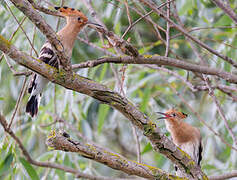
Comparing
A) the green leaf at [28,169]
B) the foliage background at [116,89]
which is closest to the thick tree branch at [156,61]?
the foliage background at [116,89]

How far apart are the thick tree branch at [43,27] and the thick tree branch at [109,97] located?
61mm

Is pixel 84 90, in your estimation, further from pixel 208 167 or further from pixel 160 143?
pixel 208 167

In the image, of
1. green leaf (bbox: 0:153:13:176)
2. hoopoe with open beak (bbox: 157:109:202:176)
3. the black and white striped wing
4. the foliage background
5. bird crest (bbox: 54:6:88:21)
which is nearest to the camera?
bird crest (bbox: 54:6:88:21)

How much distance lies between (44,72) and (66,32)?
0.80 metres

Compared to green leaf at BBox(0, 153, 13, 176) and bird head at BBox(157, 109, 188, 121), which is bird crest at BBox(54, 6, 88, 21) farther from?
bird head at BBox(157, 109, 188, 121)

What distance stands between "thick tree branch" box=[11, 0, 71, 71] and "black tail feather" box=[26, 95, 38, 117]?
100 cm

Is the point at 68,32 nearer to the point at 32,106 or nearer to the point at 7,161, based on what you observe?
the point at 32,106

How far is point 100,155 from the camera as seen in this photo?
5.90ft

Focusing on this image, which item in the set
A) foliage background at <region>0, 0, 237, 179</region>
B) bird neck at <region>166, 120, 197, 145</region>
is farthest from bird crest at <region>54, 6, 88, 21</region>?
bird neck at <region>166, 120, 197, 145</region>

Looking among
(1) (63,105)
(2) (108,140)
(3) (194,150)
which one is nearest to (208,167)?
(3) (194,150)

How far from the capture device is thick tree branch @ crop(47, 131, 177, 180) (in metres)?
1.66

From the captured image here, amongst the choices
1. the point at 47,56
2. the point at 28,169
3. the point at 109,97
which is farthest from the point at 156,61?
the point at 28,169

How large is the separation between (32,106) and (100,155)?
100 centimetres

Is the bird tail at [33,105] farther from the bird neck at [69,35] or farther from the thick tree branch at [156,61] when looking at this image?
the thick tree branch at [156,61]
